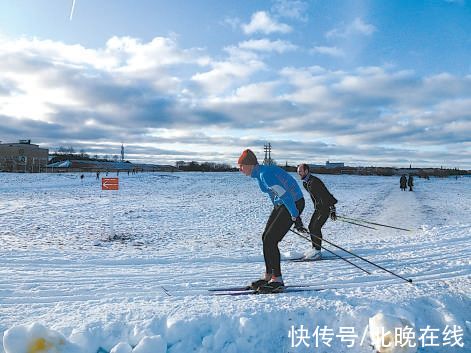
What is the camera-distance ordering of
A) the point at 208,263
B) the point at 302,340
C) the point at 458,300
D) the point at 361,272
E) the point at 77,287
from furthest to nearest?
the point at 208,263 < the point at 361,272 < the point at 77,287 < the point at 458,300 < the point at 302,340

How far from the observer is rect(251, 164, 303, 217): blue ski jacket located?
16.3 feet

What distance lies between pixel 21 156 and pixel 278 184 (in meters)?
87.7

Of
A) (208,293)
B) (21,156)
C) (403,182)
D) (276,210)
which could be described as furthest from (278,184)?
(21,156)

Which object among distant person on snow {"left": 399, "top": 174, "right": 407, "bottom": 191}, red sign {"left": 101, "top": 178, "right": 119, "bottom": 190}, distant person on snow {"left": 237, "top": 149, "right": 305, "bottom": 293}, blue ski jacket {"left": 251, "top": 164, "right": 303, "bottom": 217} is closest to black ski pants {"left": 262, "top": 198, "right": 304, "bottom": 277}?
distant person on snow {"left": 237, "top": 149, "right": 305, "bottom": 293}

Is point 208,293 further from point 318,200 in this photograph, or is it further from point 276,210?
point 318,200

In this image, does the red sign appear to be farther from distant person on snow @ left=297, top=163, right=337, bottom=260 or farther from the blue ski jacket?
the blue ski jacket

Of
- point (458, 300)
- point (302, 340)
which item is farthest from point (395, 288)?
point (302, 340)

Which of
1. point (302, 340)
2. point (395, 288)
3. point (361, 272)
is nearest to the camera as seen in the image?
point (302, 340)

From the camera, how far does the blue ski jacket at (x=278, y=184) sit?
16.3 ft

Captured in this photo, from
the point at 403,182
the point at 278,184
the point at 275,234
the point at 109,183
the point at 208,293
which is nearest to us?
the point at 278,184

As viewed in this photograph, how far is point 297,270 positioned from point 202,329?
3176mm

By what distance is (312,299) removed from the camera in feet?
14.4

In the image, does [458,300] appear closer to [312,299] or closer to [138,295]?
[312,299]

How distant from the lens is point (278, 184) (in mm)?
4988
